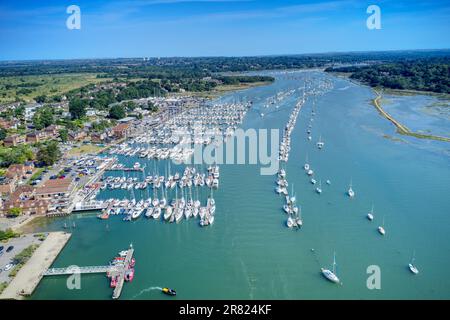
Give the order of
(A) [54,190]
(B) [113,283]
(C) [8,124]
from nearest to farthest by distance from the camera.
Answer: (B) [113,283], (A) [54,190], (C) [8,124]

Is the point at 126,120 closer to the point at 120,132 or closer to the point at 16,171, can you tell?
the point at 120,132

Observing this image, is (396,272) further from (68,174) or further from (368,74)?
(368,74)

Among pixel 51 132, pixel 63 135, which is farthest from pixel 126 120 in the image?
A: pixel 63 135

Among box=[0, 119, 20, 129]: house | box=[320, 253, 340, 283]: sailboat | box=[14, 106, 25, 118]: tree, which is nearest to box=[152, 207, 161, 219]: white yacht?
box=[320, 253, 340, 283]: sailboat

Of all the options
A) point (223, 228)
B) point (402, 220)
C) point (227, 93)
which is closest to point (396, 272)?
point (402, 220)

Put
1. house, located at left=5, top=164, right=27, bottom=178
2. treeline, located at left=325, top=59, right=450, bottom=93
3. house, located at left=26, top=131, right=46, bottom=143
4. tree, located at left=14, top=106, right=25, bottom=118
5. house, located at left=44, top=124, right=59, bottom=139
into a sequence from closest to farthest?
house, located at left=5, top=164, right=27, bottom=178 < house, located at left=26, top=131, right=46, bottom=143 < house, located at left=44, top=124, right=59, bottom=139 < tree, located at left=14, top=106, right=25, bottom=118 < treeline, located at left=325, top=59, right=450, bottom=93

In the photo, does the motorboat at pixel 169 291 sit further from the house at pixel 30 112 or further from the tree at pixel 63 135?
the house at pixel 30 112

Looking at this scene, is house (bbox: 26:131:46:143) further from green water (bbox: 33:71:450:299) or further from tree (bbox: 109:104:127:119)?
green water (bbox: 33:71:450:299)
